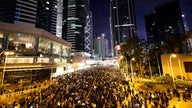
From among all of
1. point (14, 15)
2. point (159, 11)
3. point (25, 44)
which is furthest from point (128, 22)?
point (25, 44)

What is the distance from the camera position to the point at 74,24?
445 feet

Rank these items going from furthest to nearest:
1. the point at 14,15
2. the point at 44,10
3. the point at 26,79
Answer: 1. the point at 44,10
2. the point at 14,15
3. the point at 26,79

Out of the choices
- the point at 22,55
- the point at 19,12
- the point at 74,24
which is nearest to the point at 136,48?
the point at 22,55

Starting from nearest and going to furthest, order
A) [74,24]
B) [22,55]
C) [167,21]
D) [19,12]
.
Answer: [22,55]
[19,12]
[167,21]
[74,24]

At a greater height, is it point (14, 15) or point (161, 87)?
point (14, 15)

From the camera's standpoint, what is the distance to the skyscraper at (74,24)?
5221 inches

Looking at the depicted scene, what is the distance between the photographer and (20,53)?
3222 cm

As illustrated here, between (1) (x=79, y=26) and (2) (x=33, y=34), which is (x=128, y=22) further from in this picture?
(2) (x=33, y=34)

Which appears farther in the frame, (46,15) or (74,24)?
(74,24)

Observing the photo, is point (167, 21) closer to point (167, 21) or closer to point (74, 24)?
point (167, 21)

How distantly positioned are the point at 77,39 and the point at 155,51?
101 meters

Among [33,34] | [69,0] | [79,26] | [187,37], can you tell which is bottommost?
[187,37]

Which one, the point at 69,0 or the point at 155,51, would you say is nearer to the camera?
the point at 155,51

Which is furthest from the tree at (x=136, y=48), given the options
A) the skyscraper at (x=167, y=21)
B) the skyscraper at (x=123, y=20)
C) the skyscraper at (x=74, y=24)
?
the skyscraper at (x=123, y=20)
